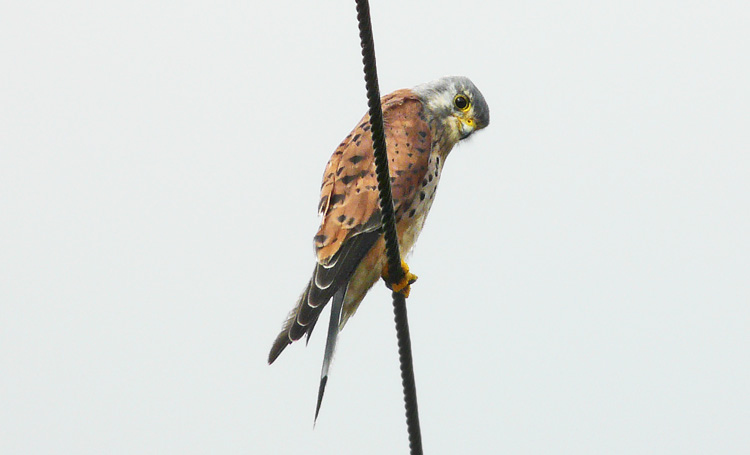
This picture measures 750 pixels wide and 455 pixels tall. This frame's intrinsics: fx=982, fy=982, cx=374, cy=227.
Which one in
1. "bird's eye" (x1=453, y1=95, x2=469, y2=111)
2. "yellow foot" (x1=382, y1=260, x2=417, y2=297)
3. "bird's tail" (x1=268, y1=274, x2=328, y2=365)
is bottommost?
"bird's tail" (x1=268, y1=274, x2=328, y2=365)

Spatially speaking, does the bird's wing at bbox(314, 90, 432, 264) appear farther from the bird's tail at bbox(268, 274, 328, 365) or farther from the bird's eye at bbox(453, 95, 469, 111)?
the bird's eye at bbox(453, 95, 469, 111)

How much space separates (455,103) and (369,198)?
102cm

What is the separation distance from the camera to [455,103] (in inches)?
199

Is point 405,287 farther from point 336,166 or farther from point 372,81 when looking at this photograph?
point 372,81

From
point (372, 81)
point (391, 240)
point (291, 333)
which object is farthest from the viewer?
point (291, 333)

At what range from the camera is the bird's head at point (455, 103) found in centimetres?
499

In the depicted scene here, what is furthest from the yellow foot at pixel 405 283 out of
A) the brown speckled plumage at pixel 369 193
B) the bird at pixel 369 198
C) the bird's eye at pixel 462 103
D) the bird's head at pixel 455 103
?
the bird's eye at pixel 462 103

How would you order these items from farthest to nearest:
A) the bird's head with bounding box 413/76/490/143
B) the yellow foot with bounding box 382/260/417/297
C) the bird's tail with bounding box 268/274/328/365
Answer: the bird's head with bounding box 413/76/490/143 < the yellow foot with bounding box 382/260/417/297 < the bird's tail with bounding box 268/274/328/365

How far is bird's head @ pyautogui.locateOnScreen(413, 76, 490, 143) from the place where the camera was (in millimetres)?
4988

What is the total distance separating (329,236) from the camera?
4160 mm

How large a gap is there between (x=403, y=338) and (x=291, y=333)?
2.85ft

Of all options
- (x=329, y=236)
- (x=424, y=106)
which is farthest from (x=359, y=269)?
(x=424, y=106)

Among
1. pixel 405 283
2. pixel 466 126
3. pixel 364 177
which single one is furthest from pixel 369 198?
pixel 466 126

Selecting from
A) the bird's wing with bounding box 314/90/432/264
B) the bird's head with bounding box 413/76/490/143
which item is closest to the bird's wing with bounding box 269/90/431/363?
the bird's wing with bounding box 314/90/432/264
